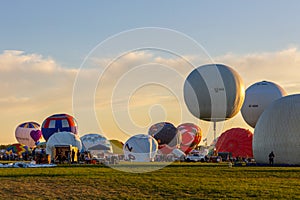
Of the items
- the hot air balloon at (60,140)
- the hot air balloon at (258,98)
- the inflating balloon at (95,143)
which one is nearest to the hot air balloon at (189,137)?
the inflating balloon at (95,143)

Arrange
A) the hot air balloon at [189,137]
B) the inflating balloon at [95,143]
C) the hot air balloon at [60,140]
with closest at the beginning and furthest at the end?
1. the hot air balloon at [60,140]
2. the inflating balloon at [95,143]
3. the hot air balloon at [189,137]

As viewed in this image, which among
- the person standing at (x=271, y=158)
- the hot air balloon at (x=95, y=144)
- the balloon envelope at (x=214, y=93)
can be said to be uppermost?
the balloon envelope at (x=214, y=93)

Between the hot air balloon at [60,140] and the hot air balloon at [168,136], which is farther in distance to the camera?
the hot air balloon at [168,136]

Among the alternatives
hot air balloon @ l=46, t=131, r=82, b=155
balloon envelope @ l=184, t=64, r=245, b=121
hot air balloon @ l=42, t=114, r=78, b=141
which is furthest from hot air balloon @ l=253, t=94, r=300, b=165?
hot air balloon @ l=42, t=114, r=78, b=141

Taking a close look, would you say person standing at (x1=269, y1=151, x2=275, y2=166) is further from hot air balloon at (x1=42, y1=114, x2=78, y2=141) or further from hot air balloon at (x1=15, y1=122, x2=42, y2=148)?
hot air balloon at (x1=15, y1=122, x2=42, y2=148)

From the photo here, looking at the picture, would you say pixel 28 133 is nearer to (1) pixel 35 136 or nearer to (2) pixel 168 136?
(1) pixel 35 136

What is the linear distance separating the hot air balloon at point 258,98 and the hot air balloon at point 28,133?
191 feet

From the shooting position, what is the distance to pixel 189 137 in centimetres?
9725

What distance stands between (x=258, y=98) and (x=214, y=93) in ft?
Answer: 60.8

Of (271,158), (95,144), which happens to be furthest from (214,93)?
(95,144)

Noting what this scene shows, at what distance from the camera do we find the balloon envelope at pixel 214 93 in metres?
59.8

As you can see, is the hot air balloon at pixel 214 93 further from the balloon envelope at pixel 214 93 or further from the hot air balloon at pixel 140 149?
the hot air balloon at pixel 140 149

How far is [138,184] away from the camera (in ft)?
77.8

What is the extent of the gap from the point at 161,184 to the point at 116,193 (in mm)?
3935
